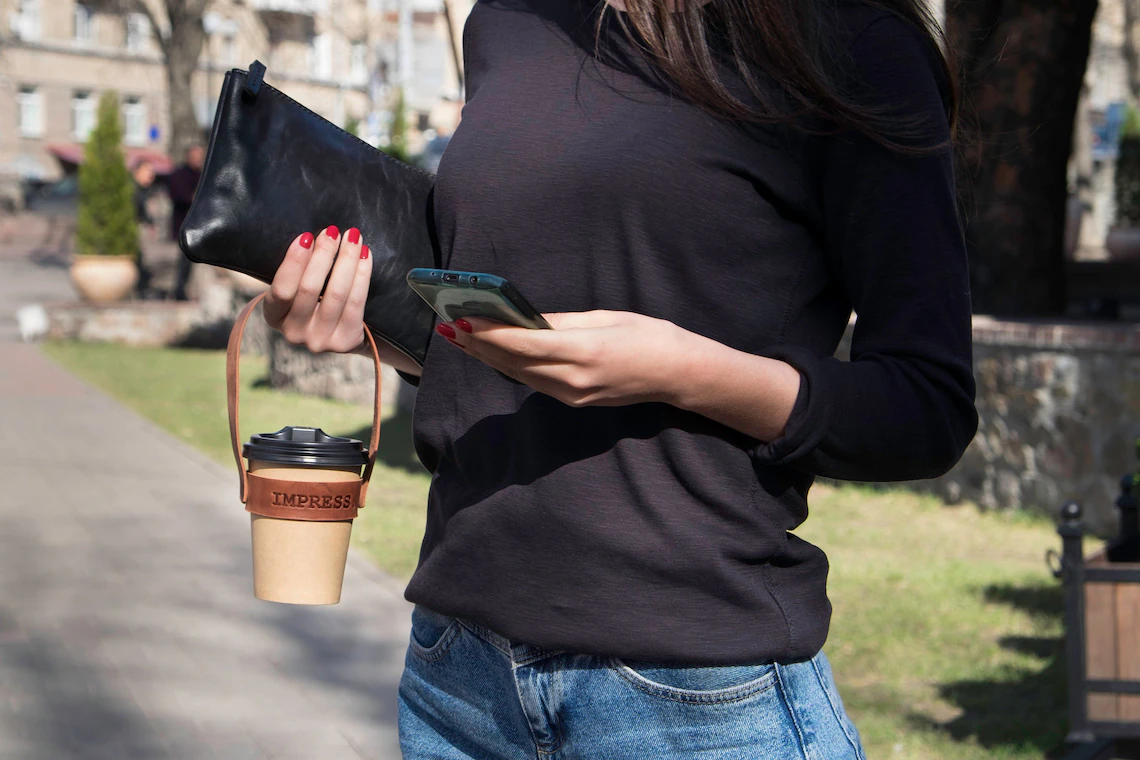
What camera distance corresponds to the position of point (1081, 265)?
38.0ft

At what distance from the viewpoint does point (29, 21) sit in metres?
45.4

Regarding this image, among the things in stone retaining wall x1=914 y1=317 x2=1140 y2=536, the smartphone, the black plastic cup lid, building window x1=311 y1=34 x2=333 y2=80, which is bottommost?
stone retaining wall x1=914 y1=317 x2=1140 y2=536

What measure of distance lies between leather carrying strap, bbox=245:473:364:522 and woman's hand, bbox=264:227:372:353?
0.51 ft

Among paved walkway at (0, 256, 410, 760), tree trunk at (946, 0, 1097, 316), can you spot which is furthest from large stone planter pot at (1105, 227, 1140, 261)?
paved walkway at (0, 256, 410, 760)

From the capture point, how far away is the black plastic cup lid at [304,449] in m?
1.43

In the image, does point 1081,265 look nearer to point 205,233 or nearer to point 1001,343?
point 1001,343

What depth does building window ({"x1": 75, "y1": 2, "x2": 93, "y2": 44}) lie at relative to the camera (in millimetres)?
46562

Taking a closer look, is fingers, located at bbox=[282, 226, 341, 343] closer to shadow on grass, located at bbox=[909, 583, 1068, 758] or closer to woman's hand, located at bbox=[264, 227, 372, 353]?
woman's hand, located at bbox=[264, 227, 372, 353]

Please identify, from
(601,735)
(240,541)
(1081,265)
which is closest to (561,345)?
(601,735)

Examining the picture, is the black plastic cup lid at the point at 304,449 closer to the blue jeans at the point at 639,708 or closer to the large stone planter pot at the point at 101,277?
the blue jeans at the point at 639,708

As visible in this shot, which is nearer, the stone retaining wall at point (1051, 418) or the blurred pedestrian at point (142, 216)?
the stone retaining wall at point (1051, 418)

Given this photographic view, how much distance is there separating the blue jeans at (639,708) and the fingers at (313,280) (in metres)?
0.38

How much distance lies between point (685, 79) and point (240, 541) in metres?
5.36

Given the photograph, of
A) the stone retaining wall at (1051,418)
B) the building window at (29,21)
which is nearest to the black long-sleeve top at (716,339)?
the stone retaining wall at (1051,418)
